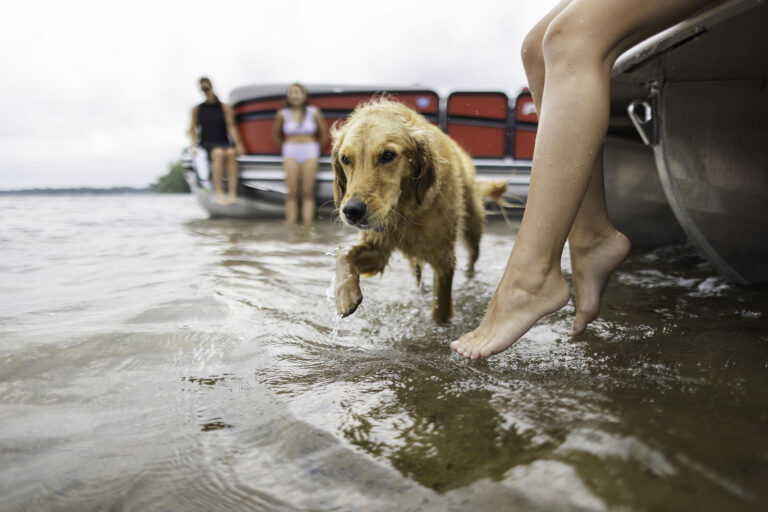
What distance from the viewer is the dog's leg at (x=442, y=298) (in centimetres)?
254

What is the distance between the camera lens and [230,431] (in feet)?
3.80

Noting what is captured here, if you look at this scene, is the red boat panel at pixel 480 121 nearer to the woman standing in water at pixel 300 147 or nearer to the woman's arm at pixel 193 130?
the woman standing in water at pixel 300 147

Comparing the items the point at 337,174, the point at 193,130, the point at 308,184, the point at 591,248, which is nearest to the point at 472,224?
the point at 337,174

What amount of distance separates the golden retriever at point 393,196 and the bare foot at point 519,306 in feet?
2.53

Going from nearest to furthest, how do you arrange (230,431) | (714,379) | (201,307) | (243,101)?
(230,431)
(714,379)
(201,307)
(243,101)

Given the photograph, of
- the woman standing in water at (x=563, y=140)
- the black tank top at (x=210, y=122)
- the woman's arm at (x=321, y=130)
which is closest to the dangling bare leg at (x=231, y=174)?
the black tank top at (x=210, y=122)

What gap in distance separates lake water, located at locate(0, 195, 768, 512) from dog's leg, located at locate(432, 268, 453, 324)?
0.08 m

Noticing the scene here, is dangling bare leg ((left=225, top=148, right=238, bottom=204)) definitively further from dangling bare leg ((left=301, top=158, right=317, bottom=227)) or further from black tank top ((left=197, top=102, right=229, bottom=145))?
dangling bare leg ((left=301, top=158, right=317, bottom=227))

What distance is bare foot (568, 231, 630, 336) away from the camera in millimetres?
1759

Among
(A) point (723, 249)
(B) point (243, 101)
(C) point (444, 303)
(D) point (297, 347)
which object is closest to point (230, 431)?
(D) point (297, 347)

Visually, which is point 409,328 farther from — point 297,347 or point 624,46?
point 624,46

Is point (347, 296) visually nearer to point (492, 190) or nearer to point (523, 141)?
point (492, 190)

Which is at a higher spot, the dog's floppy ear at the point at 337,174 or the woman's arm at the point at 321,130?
the woman's arm at the point at 321,130

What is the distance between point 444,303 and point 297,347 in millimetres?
963
